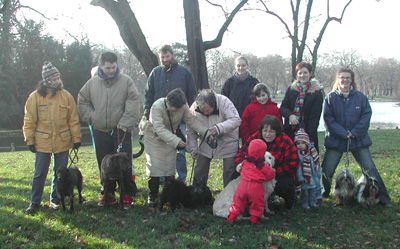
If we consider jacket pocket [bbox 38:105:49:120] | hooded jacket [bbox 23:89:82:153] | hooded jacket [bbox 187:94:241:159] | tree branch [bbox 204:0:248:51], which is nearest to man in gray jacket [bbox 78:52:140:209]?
hooded jacket [bbox 23:89:82:153]

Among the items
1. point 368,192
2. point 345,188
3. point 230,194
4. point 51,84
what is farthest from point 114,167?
point 368,192

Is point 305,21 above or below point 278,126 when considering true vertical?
above

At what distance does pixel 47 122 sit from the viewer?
522 cm

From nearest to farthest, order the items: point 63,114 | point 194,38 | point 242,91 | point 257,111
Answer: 1. point 63,114
2. point 257,111
3. point 242,91
4. point 194,38

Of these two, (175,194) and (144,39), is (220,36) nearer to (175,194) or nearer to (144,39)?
(144,39)

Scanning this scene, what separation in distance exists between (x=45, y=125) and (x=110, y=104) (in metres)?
1.03

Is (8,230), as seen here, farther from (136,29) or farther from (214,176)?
(136,29)

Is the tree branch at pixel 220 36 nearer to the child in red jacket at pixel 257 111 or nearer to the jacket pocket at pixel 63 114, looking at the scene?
the child in red jacket at pixel 257 111

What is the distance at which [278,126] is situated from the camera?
5137 mm

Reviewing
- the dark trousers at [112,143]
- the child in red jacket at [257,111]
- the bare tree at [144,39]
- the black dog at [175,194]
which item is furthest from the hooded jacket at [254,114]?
the bare tree at [144,39]

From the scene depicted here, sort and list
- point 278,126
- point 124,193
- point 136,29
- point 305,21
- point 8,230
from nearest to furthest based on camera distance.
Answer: point 8,230
point 278,126
point 124,193
point 136,29
point 305,21

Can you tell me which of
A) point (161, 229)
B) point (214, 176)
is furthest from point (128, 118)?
point (214, 176)

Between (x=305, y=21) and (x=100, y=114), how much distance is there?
15820mm

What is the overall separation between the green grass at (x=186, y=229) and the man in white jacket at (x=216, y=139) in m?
0.76
